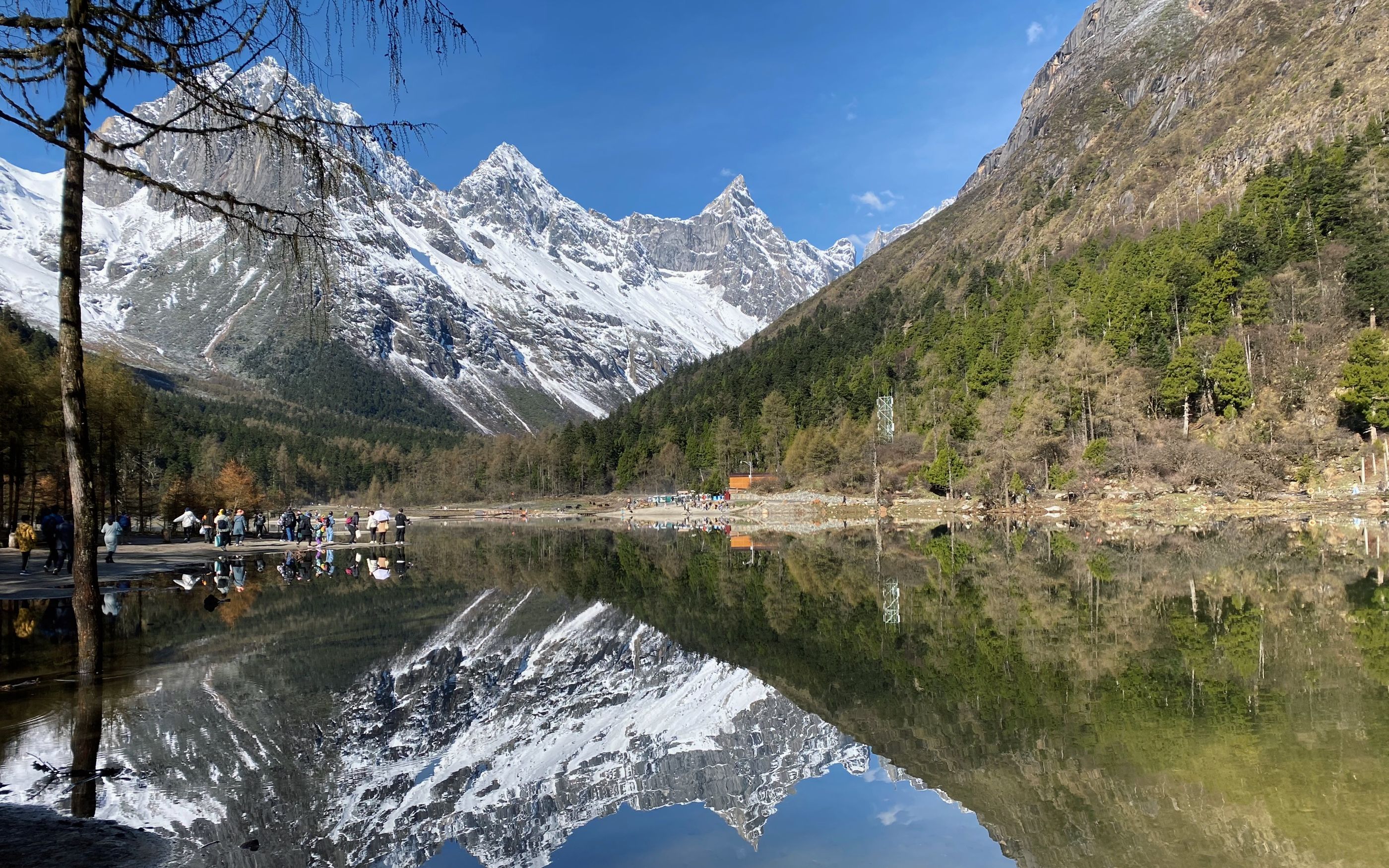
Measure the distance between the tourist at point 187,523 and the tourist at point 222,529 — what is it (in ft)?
14.1

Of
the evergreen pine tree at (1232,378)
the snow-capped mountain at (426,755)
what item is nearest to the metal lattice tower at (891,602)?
the snow-capped mountain at (426,755)

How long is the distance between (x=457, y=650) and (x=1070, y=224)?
127045 mm

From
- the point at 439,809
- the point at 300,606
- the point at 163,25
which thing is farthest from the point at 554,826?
the point at 300,606

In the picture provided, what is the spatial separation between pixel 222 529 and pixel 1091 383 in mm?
61110

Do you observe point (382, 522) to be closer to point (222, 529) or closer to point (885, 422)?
point (222, 529)

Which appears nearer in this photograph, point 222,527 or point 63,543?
point 63,543

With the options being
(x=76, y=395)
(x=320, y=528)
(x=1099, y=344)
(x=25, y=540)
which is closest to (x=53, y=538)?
(x=25, y=540)

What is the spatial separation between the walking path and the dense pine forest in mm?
5612

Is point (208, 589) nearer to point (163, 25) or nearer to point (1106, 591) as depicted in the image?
point (163, 25)

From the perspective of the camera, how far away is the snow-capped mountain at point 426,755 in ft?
21.1

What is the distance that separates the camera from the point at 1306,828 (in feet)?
19.5

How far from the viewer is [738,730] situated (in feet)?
31.8

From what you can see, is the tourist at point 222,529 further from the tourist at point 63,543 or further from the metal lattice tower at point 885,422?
the metal lattice tower at point 885,422

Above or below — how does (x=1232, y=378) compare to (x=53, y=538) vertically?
above
